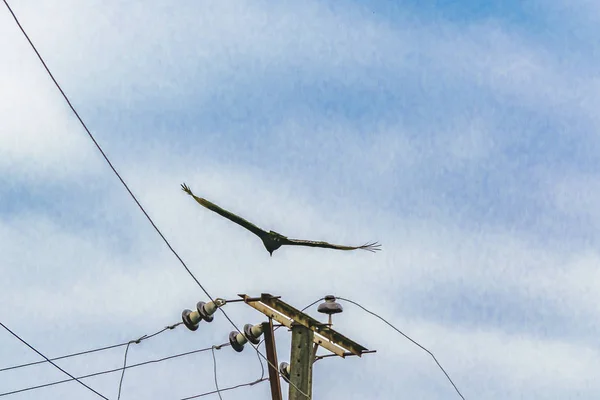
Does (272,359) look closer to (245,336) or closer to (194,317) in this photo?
(245,336)

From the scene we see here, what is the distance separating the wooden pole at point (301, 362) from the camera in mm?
12031

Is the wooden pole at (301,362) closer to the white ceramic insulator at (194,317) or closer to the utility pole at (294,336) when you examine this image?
the utility pole at (294,336)

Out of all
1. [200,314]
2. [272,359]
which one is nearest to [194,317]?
[200,314]

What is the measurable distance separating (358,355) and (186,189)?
297 centimetres

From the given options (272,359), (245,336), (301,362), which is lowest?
(301,362)

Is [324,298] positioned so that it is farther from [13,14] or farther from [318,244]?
[13,14]

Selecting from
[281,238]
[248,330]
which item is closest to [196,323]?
[248,330]

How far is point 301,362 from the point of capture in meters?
12.2

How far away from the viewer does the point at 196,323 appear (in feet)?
42.3

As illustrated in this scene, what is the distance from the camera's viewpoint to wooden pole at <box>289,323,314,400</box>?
39.5 feet

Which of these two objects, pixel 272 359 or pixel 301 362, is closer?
pixel 301 362

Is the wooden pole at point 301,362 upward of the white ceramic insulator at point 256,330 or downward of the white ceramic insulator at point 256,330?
downward

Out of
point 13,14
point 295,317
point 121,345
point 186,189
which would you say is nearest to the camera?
point 13,14

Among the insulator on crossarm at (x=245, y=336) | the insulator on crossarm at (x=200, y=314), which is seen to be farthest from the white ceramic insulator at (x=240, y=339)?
the insulator on crossarm at (x=200, y=314)
